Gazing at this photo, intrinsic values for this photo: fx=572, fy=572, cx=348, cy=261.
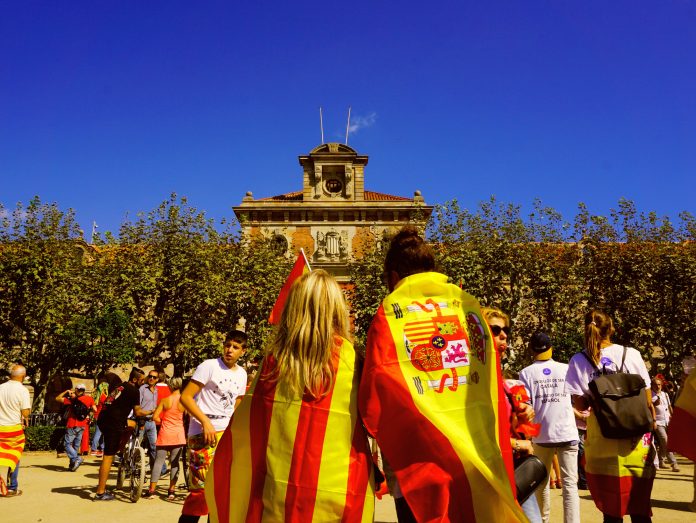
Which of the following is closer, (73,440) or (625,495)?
(625,495)

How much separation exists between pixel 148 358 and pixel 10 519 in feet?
55.7

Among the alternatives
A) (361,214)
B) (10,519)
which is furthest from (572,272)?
(10,519)

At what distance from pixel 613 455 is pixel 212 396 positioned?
3754 millimetres

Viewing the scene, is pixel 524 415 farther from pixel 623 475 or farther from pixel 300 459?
pixel 300 459

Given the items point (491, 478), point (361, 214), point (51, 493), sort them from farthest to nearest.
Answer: point (361, 214), point (51, 493), point (491, 478)

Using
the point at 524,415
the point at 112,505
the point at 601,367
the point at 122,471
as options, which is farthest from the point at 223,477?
the point at 122,471

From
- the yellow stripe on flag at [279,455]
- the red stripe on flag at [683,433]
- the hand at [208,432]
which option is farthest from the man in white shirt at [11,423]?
the red stripe on flag at [683,433]

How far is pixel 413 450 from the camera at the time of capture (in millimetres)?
3012

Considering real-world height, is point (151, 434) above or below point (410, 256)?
below

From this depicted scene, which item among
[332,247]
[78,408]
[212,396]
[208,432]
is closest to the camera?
[208,432]

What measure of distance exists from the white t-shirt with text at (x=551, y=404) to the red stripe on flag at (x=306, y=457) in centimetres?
325

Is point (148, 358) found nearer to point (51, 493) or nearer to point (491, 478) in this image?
point (51, 493)

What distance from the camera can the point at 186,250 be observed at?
24.6m

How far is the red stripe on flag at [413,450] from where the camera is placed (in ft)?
9.66
